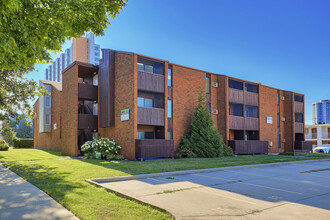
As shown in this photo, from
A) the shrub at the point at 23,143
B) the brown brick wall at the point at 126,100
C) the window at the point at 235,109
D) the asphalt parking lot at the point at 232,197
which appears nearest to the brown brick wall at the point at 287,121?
the window at the point at 235,109

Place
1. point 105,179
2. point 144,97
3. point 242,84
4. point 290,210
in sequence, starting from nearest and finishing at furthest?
point 290,210
point 105,179
point 144,97
point 242,84

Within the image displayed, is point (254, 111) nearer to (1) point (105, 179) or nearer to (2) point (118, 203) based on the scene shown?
(1) point (105, 179)

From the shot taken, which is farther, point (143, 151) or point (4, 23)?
point (143, 151)

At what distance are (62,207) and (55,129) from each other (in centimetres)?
2946

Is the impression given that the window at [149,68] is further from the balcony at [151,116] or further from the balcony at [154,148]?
the balcony at [154,148]

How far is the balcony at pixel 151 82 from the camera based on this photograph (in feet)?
68.6

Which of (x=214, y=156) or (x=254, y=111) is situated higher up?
(x=254, y=111)

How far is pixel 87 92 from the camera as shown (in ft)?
80.2

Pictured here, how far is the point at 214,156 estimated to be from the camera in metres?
23.2

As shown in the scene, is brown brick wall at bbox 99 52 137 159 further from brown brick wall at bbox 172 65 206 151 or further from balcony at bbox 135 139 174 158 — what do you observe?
brown brick wall at bbox 172 65 206 151

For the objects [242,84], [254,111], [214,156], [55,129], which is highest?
[242,84]

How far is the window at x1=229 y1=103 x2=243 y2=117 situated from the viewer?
2839 centimetres

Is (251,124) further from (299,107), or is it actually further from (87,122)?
(87,122)

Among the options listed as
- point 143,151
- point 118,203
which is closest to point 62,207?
point 118,203
